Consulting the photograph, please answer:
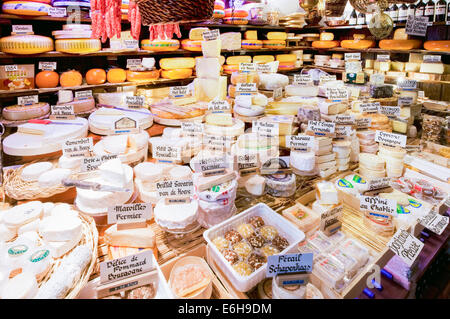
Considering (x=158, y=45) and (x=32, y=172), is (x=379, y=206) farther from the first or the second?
(x=158, y=45)

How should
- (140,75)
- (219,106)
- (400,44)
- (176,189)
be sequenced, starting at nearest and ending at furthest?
(176,189) < (219,106) < (140,75) < (400,44)

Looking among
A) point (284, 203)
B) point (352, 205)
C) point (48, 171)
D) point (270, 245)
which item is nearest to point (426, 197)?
point (352, 205)

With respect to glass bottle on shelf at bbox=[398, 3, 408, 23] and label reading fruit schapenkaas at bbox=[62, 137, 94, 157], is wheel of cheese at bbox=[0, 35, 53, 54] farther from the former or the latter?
glass bottle on shelf at bbox=[398, 3, 408, 23]

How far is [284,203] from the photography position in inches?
60.1

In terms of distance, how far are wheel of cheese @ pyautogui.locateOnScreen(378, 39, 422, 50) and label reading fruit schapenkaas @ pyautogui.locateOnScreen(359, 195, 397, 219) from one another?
435cm

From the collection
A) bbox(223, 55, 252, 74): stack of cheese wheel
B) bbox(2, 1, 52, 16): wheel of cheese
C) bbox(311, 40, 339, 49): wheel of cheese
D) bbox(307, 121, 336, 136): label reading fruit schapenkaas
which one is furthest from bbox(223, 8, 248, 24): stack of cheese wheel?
bbox(307, 121, 336, 136): label reading fruit schapenkaas

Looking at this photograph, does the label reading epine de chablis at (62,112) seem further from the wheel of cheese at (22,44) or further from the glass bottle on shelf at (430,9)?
the glass bottle on shelf at (430,9)

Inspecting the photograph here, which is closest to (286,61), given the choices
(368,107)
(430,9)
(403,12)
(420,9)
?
(403,12)

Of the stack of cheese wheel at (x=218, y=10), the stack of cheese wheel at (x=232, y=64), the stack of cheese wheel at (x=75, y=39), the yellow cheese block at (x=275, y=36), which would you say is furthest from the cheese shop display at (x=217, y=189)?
the yellow cheese block at (x=275, y=36)

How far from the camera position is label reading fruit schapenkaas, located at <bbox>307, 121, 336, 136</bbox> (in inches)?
70.6

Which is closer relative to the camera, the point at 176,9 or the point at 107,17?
the point at 176,9

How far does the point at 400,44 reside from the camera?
4.66 meters

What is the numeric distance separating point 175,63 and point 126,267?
3607 millimetres
